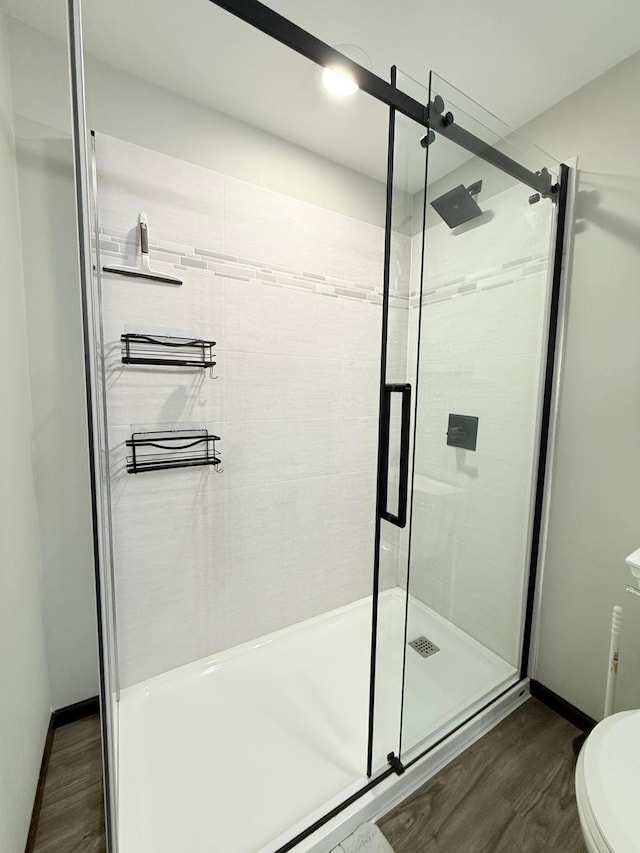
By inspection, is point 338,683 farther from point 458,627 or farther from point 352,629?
point 458,627

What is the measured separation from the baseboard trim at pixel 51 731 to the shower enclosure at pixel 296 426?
5.2 inches

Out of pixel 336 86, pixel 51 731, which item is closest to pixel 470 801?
pixel 51 731

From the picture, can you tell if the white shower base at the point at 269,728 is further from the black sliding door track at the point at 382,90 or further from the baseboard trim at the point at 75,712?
the black sliding door track at the point at 382,90

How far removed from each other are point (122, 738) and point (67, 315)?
154 cm

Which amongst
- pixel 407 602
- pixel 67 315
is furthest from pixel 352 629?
pixel 67 315

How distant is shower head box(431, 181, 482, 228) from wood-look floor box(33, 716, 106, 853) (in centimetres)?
219

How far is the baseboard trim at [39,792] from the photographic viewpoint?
1028 millimetres

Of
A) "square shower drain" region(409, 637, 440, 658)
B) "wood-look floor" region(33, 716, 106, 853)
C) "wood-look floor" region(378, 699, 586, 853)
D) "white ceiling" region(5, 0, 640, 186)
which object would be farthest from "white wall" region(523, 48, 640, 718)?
"wood-look floor" region(33, 716, 106, 853)

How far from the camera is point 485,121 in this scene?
124cm

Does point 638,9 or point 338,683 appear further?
point 338,683

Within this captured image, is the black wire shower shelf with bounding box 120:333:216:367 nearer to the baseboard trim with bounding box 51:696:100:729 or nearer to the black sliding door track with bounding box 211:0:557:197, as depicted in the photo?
the black sliding door track with bounding box 211:0:557:197

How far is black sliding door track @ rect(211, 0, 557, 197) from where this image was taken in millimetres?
768

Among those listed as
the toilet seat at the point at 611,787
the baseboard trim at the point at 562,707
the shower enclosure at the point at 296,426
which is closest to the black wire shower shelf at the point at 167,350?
the shower enclosure at the point at 296,426

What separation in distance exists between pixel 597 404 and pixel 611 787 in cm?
110
